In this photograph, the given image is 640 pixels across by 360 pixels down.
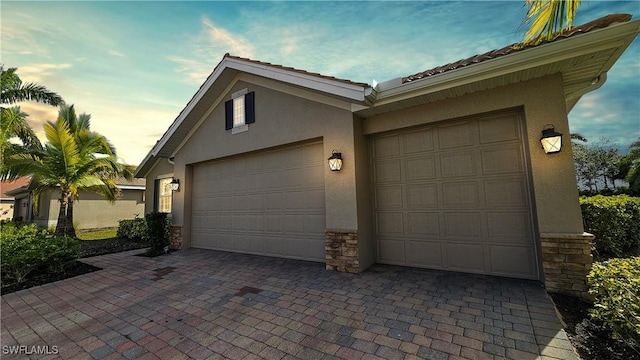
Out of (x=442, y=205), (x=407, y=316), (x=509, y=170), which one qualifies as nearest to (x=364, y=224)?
(x=442, y=205)

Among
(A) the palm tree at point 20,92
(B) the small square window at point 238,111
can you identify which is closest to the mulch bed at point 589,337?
(B) the small square window at point 238,111

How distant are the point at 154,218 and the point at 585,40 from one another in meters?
10.6

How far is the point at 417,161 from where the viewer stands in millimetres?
5426

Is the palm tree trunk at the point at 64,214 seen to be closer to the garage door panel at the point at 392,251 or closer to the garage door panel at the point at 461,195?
the garage door panel at the point at 392,251

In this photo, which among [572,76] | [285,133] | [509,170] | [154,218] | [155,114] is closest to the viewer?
[572,76]

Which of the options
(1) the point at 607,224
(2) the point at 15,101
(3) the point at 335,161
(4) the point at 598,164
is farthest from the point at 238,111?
(4) the point at 598,164

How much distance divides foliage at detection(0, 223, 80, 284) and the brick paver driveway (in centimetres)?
79

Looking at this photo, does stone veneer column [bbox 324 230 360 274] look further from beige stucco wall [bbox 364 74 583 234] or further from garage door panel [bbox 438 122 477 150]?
beige stucco wall [bbox 364 74 583 234]

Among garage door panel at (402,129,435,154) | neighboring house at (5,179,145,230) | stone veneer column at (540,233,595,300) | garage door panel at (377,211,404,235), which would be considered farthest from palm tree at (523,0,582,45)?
neighboring house at (5,179,145,230)

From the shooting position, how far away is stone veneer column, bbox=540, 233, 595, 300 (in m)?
3.66

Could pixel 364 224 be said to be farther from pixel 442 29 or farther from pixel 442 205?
pixel 442 29

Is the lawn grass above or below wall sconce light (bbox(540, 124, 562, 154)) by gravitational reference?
below

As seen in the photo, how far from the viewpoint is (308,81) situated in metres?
5.57

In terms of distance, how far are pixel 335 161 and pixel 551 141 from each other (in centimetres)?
361
